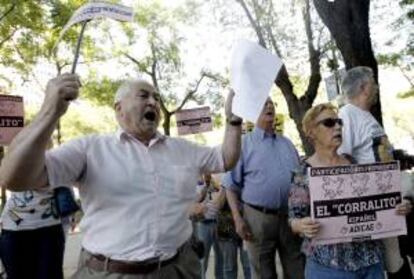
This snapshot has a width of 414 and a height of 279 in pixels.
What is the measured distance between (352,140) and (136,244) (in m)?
2.34

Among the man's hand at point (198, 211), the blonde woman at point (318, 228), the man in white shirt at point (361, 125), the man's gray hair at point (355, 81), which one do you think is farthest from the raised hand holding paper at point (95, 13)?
the man's hand at point (198, 211)

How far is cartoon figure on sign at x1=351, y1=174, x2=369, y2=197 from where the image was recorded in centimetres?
383

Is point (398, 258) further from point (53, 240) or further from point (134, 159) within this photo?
point (53, 240)

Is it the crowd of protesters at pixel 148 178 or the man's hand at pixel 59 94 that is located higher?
the man's hand at pixel 59 94

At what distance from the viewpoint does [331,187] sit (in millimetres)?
3773

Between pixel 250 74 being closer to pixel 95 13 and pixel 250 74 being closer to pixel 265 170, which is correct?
pixel 95 13

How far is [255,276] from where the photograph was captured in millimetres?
5730

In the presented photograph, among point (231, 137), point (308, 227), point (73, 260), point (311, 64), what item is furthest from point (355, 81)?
point (311, 64)

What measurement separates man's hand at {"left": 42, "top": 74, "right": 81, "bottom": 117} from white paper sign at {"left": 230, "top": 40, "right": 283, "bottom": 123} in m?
0.93

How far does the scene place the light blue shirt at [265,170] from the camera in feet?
18.0

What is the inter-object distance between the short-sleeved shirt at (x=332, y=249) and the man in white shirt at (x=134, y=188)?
1.99 ft

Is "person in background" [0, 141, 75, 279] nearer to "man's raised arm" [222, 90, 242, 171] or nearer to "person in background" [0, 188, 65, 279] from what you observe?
"person in background" [0, 188, 65, 279]

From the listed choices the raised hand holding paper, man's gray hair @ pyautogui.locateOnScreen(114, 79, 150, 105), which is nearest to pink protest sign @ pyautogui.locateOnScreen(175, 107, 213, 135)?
man's gray hair @ pyautogui.locateOnScreen(114, 79, 150, 105)

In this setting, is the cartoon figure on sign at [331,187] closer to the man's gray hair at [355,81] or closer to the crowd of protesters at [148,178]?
the crowd of protesters at [148,178]
